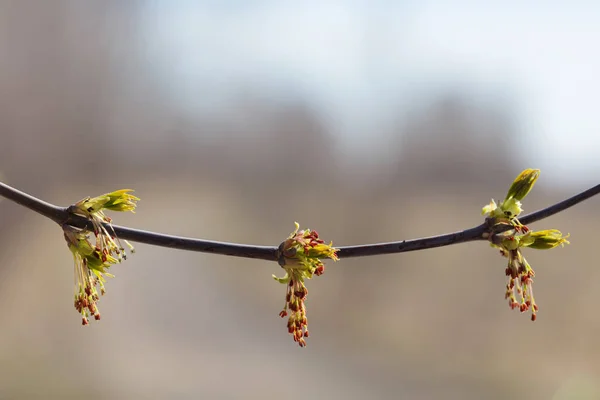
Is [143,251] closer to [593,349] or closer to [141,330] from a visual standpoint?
[141,330]

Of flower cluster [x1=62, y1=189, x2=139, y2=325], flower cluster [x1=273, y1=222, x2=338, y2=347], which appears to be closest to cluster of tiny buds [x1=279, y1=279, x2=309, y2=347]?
flower cluster [x1=273, y1=222, x2=338, y2=347]

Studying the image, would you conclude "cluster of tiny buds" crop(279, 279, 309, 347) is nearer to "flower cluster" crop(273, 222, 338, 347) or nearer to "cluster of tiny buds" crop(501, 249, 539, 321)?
"flower cluster" crop(273, 222, 338, 347)

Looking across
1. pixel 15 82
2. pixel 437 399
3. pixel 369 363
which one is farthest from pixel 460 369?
pixel 15 82

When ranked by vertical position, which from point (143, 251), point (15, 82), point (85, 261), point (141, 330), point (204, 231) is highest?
point (15, 82)

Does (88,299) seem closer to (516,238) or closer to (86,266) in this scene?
(86,266)

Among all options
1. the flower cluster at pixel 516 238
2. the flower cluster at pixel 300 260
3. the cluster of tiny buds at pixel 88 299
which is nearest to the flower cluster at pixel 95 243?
the cluster of tiny buds at pixel 88 299

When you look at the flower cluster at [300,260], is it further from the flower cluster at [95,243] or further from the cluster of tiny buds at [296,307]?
the flower cluster at [95,243]

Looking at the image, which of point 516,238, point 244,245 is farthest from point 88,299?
point 516,238
